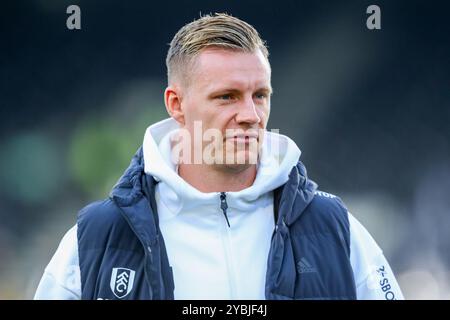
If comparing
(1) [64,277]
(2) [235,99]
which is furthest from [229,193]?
(1) [64,277]

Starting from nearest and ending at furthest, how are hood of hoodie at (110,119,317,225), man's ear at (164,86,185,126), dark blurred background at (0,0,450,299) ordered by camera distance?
1. hood of hoodie at (110,119,317,225)
2. man's ear at (164,86,185,126)
3. dark blurred background at (0,0,450,299)

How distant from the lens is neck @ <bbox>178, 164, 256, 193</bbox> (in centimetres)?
203

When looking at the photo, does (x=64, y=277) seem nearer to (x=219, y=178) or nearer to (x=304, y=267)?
(x=219, y=178)

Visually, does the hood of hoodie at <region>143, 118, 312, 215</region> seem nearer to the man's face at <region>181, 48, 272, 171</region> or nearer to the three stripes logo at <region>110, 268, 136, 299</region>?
the man's face at <region>181, 48, 272, 171</region>

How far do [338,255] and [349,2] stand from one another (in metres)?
3.08

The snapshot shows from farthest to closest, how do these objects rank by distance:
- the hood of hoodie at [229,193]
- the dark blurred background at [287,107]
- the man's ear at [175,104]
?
1. the dark blurred background at [287,107]
2. the man's ear at [175,104]
3. the hood of hoodie at [229,193]

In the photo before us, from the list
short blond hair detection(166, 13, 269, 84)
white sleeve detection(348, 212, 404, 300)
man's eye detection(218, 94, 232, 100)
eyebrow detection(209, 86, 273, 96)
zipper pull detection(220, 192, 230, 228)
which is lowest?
white sleeve detection(348, 212, 404, 300)

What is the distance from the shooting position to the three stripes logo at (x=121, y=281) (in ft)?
6.04

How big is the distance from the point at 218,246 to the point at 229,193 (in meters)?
0.15

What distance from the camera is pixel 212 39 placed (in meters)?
2.03

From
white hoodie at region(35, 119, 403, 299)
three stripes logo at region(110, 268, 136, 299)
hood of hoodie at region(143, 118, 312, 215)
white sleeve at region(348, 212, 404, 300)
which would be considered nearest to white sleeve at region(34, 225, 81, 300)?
white hoodie at region(35, 119, 403, 299)

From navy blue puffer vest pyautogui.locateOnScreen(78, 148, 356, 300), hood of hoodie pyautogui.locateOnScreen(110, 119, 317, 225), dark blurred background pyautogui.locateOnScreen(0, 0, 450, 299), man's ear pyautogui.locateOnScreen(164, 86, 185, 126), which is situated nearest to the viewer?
navy blue puffer vest pyautogui.locateOnScreen(78, 148, 356, 300)

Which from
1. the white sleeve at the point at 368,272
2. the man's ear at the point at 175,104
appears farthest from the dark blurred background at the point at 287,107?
the white sleeve at the point at 368,272

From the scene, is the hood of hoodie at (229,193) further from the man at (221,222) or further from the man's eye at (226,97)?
the man's eye at (226,97)
